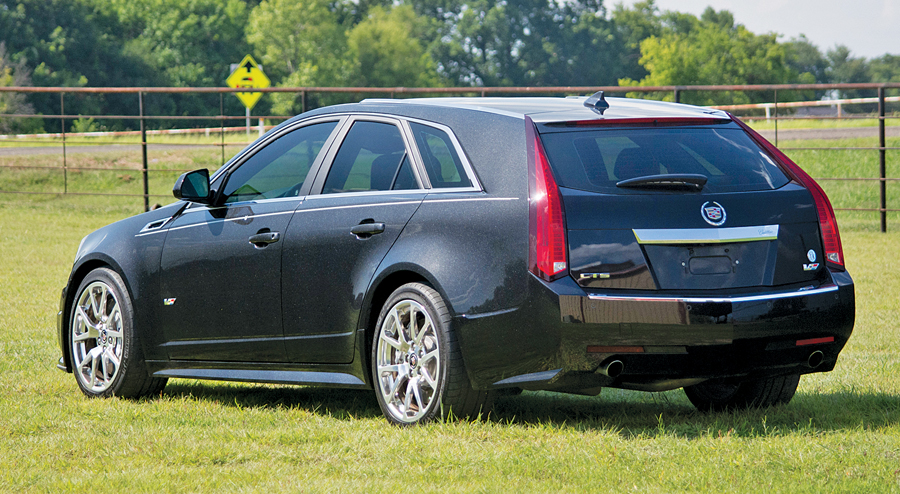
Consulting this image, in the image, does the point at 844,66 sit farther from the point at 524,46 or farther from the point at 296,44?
the point at 296,44

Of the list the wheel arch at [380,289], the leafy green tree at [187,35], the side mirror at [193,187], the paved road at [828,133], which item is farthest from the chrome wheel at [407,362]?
the leafy green tree at [187,35]

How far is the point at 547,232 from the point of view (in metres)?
4.71

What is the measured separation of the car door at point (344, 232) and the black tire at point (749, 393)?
1785 mm

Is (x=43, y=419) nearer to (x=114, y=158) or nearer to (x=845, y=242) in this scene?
(x=845, y=242)

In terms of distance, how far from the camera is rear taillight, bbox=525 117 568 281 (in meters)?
4.70

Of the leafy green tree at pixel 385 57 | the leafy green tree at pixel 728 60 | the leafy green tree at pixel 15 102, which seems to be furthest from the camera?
the leafy green tree at pixel 385 57

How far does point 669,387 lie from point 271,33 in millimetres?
74633

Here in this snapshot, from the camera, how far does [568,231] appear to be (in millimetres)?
4711

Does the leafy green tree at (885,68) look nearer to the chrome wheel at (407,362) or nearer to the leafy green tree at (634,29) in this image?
the leafy green tree at (634,29)

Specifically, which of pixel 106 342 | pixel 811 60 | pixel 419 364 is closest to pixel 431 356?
pixel 419 364

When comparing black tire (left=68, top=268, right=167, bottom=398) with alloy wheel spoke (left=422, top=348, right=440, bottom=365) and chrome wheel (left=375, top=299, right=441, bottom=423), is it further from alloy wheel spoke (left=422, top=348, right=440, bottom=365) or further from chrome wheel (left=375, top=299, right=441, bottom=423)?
alloy wheel spoke (left=422, top=348, right=440, bottom=365)

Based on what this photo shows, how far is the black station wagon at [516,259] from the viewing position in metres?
4.73

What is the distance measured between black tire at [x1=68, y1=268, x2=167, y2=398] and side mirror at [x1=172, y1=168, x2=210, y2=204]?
2.45ft

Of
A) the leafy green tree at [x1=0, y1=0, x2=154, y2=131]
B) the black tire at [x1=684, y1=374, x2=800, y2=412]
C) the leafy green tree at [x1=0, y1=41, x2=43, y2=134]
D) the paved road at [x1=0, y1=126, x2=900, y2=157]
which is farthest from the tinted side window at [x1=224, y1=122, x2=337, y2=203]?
the leafy green tree at [x1=0, y1=0, x2=154, y2=131]
